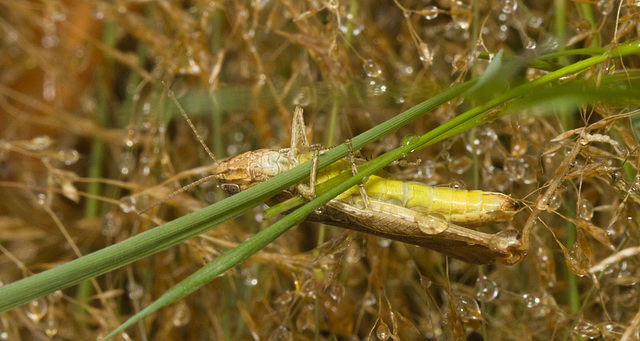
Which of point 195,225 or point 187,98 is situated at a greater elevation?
point 195,225

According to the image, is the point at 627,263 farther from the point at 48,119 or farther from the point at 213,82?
the point at 48,119

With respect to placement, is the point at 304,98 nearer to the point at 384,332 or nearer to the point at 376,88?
the point at 376,88

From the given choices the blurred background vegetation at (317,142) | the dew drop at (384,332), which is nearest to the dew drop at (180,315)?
the blurred background vegetation at (317,142)

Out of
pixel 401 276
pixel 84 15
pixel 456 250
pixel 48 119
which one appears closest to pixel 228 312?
pixel 401 276

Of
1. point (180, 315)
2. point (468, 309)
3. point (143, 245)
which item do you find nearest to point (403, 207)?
point (468, 309)

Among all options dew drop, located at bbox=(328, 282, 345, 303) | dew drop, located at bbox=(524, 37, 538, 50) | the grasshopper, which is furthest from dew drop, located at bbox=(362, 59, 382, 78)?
dew drop, located at bbox=(328, 282, 345, 303)

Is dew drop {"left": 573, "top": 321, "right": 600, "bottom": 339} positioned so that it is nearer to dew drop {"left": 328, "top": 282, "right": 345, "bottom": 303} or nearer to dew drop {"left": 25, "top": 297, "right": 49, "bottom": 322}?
dew drop {"left": 328, "top": 282, "right": 345, "bottom": 303}
